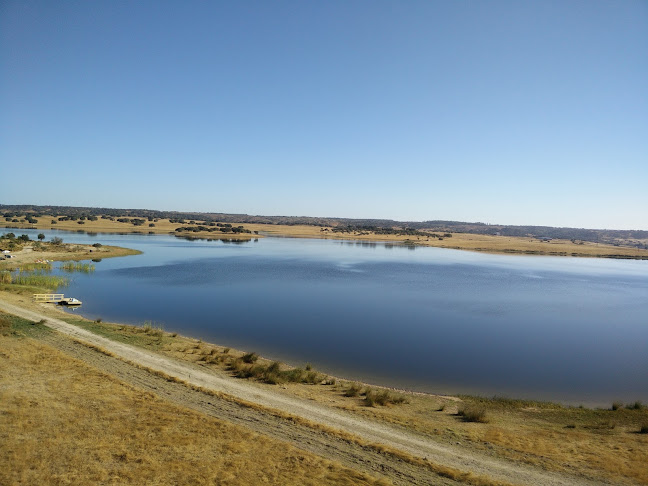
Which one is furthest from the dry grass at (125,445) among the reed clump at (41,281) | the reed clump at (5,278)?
the reed clump at (5,278)

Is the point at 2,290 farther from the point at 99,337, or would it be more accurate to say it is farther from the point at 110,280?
the point at 99,337

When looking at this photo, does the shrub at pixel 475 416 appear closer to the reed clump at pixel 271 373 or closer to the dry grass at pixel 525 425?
the dry grass at pixel 525 425

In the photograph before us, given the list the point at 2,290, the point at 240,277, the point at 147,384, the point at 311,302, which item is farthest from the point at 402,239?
the point at 147,384

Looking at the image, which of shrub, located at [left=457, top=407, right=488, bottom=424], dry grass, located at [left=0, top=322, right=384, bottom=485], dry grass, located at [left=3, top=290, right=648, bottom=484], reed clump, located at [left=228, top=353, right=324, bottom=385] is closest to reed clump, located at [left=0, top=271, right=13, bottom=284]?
dry grass, located at [left=3, top=290, right=648, bottom=484]

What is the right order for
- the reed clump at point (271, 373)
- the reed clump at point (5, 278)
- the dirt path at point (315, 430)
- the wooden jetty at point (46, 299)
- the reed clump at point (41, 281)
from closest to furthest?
the dirt path at point (315, 430) → the reed clump at point (271, 373) → the wooden jetty at point (46, 299) → the reed clump at point (5, 278) → the reed clump at point (41, 281)

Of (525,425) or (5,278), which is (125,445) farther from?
(5,278)

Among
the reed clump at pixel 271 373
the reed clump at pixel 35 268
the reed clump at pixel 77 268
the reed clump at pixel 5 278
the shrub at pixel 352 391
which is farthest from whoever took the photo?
the reed clump at pixel 77 268

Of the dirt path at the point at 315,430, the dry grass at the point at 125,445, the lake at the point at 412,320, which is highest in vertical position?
the dry grass at the point at 125,445
